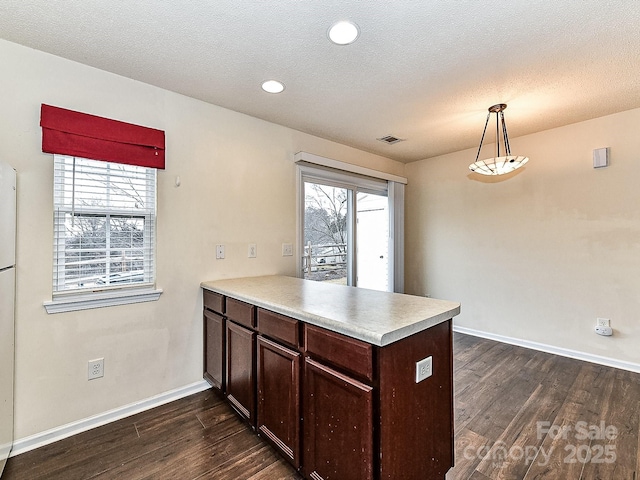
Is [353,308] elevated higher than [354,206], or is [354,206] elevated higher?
[354,206]

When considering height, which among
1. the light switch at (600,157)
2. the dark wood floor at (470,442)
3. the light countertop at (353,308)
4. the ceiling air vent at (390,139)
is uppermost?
the ceiling air vent at (390,139)

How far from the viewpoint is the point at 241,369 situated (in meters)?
1.98

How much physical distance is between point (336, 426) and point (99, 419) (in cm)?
173

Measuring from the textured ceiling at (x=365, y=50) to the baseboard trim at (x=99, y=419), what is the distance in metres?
2.33

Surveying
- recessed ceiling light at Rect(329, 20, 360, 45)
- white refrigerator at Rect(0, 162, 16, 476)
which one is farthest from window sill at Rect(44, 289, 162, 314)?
recessed ceiling light at Rect(329, 20, 360, 45)

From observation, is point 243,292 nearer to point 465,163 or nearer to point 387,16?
point 387,16

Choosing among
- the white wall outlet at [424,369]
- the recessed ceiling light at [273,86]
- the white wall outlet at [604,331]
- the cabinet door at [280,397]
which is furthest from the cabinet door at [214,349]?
the white wall outlet at [604,331]

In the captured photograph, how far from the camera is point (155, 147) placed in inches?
87.1

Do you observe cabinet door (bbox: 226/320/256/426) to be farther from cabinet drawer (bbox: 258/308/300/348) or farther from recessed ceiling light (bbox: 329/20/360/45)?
recessed ceiling light (bbox: 329/20/360/45)

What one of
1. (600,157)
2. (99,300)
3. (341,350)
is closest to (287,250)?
(99,300)

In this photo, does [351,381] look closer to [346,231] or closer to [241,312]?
[241,312]

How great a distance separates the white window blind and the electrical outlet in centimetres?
118

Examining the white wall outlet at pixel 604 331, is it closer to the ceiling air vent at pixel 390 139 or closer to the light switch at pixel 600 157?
the light switch at pixel 600 157

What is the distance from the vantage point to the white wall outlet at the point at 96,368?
6.51ft
